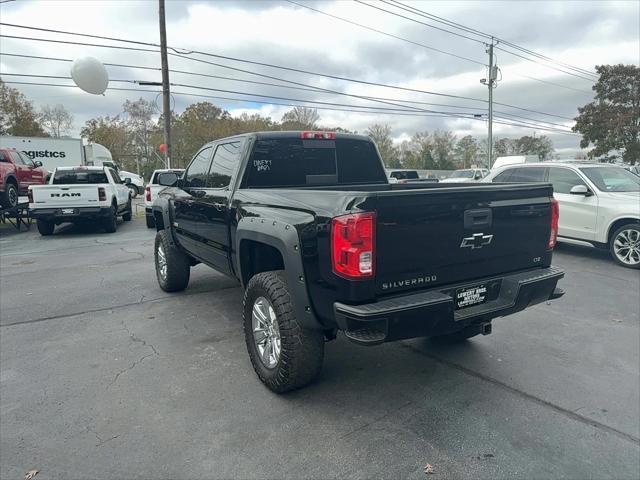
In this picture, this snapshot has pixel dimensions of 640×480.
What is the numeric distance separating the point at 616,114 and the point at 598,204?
42.5 meters

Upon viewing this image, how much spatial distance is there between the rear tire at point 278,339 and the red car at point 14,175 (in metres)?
12.3

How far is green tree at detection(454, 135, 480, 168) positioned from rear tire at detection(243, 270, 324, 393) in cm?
7995

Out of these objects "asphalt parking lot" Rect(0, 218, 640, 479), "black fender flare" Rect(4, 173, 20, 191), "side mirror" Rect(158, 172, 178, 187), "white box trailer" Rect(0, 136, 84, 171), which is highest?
"white box trailer" Rect(0, 136, 84, 171)

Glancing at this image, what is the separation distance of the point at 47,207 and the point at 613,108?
48.2m

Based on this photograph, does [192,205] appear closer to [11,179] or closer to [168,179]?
[168,179]

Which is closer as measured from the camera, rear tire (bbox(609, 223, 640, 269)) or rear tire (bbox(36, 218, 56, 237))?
rear tire (bbox(609, 223, 640, 269))

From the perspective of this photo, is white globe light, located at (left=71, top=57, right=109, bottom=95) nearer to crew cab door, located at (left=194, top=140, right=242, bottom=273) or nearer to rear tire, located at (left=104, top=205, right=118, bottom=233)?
rear tire, located at (left=104, top=205, right=118, bottom=233)

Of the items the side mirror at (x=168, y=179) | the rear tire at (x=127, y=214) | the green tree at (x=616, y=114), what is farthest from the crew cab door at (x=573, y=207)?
the green tree at (x=616, y=114)

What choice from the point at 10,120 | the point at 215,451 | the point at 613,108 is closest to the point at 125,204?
the point at 215,451

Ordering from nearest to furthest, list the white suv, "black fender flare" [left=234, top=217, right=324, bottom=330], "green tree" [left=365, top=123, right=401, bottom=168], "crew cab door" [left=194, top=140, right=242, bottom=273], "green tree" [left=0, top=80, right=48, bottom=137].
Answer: "black fender flare" [left=234, top=217, right=324, bottom=330] < "crew cab door" [left=194, top=140, right=242, bottom=273] < the white suv < "green tree" [left=0, top=80, right=48, bottom=137] < "green tree" [left=365, top=123, right=401, bottom=168]

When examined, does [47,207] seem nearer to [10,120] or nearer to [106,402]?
[106,402]

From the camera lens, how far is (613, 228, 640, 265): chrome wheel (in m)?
7.41

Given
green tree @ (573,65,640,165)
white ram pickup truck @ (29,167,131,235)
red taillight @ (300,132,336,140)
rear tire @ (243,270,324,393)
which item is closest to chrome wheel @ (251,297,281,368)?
rear tire @ (243,270,324,393)

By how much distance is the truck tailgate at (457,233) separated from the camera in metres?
2.60
